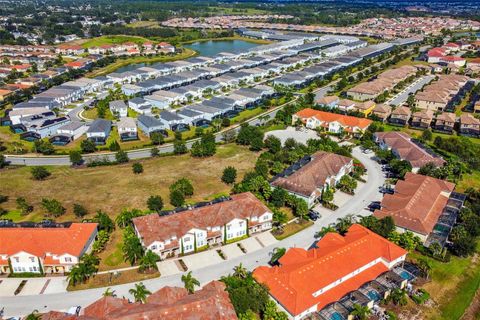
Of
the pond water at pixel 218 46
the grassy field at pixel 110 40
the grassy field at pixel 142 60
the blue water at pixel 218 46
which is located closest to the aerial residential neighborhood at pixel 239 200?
the grassy field at pixel 142 60

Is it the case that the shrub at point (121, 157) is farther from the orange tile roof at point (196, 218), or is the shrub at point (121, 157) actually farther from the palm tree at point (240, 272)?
the palm tree at point (240, 272)

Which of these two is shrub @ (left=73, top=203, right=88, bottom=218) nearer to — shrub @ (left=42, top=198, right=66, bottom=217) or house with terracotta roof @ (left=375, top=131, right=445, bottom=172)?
shrub @ (left=42, top=198, right=66, bottom=217)

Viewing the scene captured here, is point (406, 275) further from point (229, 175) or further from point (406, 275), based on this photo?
point (229, 175)

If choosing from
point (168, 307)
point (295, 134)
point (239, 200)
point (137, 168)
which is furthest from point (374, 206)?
point (137, 168)

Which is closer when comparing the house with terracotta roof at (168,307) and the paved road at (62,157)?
the house with terracotta roof at (168,307)

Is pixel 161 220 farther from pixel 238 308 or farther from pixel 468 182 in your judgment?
pixel 468 182

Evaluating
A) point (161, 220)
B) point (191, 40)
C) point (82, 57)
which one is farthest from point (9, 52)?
point (161, 220)

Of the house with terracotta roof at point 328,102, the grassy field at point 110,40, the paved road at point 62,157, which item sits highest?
the grassy field at point 110,40

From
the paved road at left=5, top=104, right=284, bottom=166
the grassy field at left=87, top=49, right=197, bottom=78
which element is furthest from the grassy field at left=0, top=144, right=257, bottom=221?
the grassy field at left=87, top=49, right=197, bottom=78
